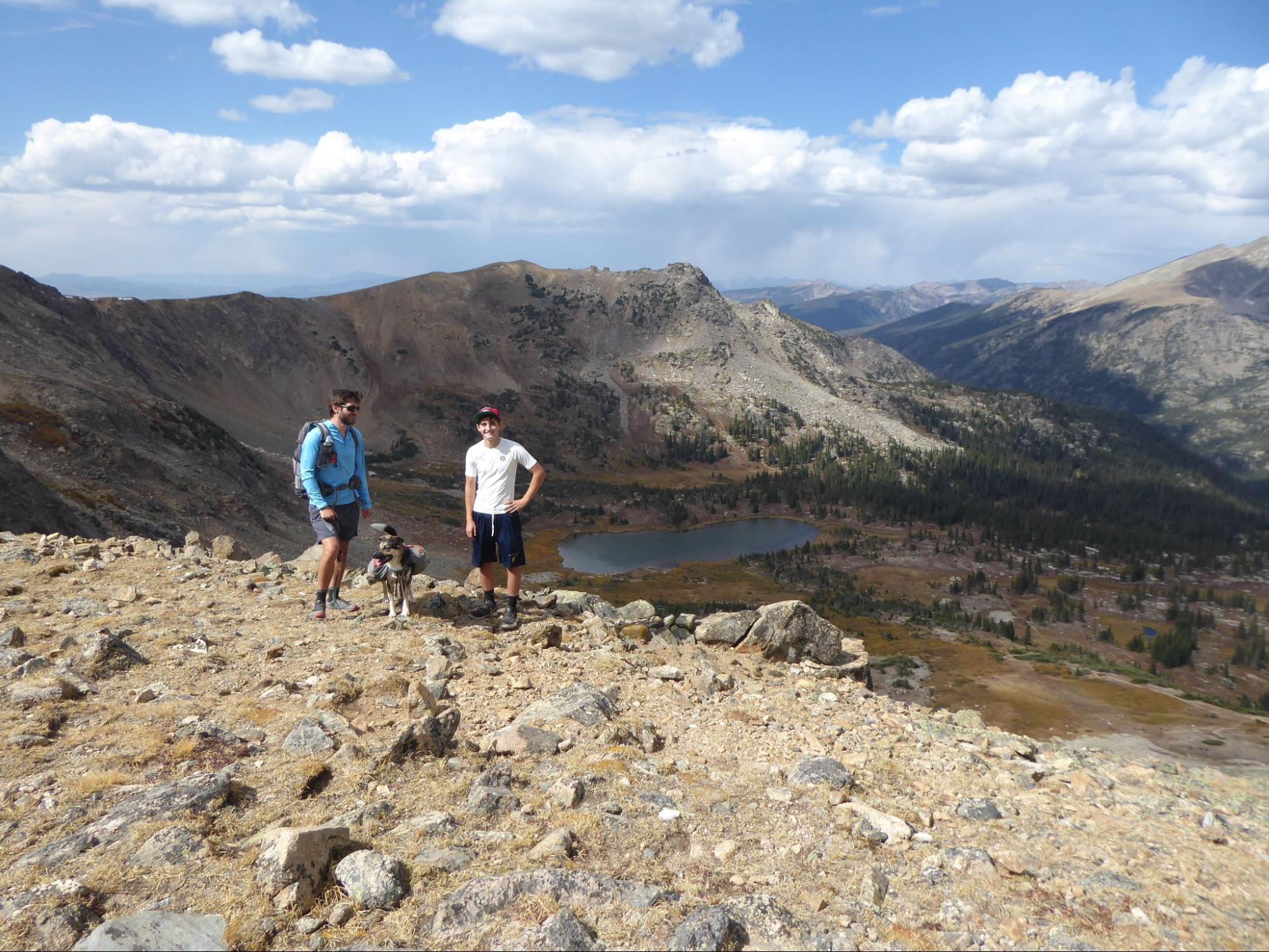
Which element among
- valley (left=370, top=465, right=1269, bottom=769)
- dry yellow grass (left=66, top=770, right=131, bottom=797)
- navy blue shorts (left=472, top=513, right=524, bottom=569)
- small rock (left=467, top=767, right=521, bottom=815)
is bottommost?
valley (left=370, top=465, right=1269, bottom=769)

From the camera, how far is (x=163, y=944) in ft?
14.4

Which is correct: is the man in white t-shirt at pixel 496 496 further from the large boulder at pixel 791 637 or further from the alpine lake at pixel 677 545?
the alpine lake at pixel 677 545

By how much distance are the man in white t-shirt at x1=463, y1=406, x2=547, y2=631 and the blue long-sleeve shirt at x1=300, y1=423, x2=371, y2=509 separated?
1949 mm

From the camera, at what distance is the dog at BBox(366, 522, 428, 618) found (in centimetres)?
1268

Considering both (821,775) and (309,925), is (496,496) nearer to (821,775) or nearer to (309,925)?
(821,775)

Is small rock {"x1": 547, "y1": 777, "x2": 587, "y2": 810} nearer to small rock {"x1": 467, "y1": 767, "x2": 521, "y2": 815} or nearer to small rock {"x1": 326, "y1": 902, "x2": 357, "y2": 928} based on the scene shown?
small rock {"x1": 467, "y1": 767, "x2": 521, "y2": 815}

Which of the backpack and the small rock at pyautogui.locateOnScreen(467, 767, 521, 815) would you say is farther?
the backpack

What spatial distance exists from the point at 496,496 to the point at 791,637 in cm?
917

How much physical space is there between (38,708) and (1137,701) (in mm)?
85019

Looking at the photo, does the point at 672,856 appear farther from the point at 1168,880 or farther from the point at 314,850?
the point at 1168,880

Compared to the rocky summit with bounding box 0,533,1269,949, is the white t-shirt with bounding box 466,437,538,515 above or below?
above

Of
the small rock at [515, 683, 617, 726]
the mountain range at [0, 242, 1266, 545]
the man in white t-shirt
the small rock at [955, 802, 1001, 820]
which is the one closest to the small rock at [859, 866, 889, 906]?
the small rock at [955, 802, 1001, 820]

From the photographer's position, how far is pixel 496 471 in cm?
1184

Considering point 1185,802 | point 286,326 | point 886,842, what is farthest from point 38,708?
point 286,326
